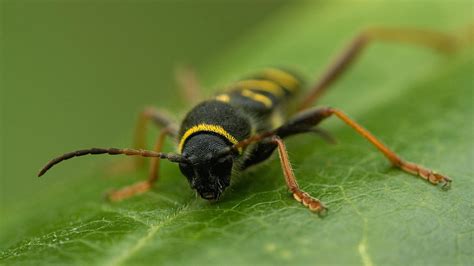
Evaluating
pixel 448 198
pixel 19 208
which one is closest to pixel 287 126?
pixel 448 198

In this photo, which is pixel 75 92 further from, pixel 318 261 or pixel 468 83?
pixel 318 261

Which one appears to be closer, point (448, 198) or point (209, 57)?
point (448, 198)

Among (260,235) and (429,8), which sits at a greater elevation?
(429,8)

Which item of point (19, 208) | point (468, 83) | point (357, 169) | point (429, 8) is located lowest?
point (357, 169)

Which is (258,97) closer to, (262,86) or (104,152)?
(262,86)

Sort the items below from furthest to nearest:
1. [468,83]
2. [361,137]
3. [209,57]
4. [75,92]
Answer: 1. [209,57]
2. [75,92]
3. [468,83]
4. [361,137]

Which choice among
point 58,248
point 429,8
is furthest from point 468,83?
point 58,248

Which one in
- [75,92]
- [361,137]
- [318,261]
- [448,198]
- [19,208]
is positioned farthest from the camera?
[75,92]

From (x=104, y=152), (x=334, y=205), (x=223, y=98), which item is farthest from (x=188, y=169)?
(x=223, y=98)
